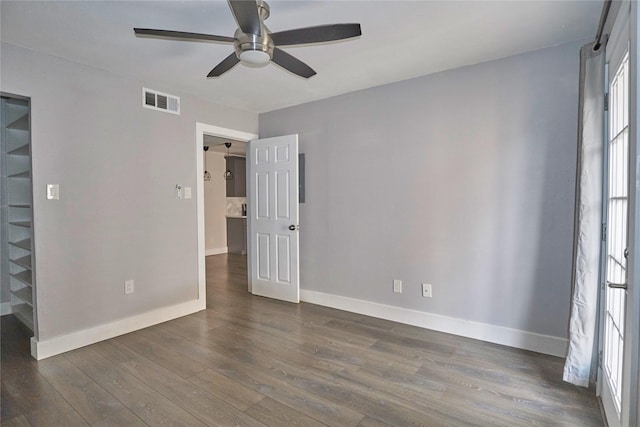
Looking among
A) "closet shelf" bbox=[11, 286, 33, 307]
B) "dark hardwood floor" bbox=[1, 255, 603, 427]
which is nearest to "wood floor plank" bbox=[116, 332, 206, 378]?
"dark hardwood floor" bbox=[1, 255, 603, 427]

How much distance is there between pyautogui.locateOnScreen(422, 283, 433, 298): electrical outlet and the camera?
126 inches

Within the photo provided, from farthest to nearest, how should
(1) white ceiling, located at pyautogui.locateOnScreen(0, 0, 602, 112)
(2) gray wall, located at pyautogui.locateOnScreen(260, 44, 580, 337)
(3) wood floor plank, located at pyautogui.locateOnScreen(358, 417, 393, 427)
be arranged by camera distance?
(2) gray wall, located at pyautogui.locateOnScreen(260, 44, 580, 337) → (1) white ceiling, located at pyautogui.locateOnScreen(0, 0, 602, 112) → (3) wood floor plank, located at pyautogui.locateOnScreen(358, 417, 393, 427)

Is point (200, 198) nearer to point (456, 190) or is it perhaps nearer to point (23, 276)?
point (23, 276)

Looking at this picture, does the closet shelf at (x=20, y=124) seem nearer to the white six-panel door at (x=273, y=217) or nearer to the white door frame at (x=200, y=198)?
the white door frame at (x=200, y=198)

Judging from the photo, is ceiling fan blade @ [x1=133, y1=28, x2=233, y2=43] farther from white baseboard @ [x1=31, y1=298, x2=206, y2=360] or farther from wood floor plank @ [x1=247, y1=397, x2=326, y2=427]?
white baseboard @ [x1=31, y1=298, x2=206, y2=360]

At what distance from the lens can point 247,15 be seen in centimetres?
160

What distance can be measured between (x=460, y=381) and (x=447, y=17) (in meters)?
2.54

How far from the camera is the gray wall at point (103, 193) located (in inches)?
104

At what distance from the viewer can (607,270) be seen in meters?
2.00

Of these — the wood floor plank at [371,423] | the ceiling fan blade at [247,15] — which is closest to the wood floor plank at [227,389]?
the wood floor plank at [371,423]

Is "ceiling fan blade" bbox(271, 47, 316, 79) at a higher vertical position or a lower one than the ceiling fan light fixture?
higher

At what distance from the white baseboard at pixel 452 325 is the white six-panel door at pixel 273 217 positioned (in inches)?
19.3

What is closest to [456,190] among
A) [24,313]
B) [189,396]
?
[189,396]

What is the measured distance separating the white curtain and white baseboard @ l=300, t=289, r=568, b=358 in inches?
18.8
